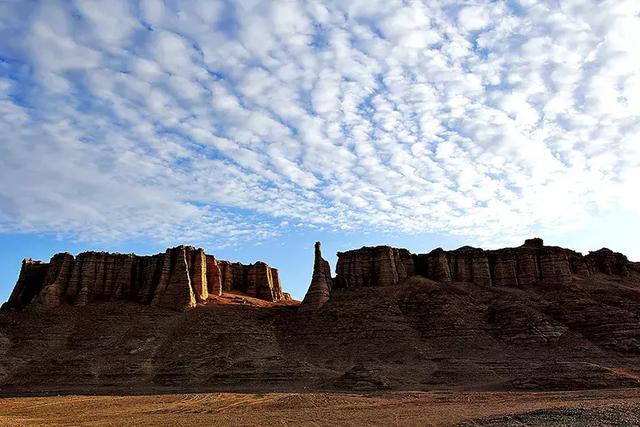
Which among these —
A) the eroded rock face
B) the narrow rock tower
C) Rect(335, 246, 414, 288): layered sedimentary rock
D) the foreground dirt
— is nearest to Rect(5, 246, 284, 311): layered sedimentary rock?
the narrow rock tower

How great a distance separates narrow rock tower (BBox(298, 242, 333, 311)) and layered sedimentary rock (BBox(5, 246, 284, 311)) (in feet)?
50.3

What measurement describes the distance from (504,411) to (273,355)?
32919 millimetres

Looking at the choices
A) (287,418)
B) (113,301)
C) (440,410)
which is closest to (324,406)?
(287,418)

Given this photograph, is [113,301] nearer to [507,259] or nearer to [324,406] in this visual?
[324,406]

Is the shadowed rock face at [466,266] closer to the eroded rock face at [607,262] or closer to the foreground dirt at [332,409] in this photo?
the eroded rock face at [607,262]

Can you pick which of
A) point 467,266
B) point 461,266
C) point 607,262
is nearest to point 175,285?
point 461,266

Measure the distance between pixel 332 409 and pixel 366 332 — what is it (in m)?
29.3

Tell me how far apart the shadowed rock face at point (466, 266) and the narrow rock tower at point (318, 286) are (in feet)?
8.04

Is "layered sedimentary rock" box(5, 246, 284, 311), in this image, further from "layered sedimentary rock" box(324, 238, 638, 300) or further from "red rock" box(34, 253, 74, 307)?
"layered sedimentary rock" box(324, 238, 638, 300)

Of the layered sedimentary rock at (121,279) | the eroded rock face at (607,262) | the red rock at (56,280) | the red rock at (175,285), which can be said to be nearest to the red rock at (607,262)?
the eroded rock face at (607,262)

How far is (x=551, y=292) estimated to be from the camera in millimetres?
71562

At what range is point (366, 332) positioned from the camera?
207 ft

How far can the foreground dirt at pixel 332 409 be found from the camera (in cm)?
2759

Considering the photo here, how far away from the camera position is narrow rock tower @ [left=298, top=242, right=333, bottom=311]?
73625 millimetres
